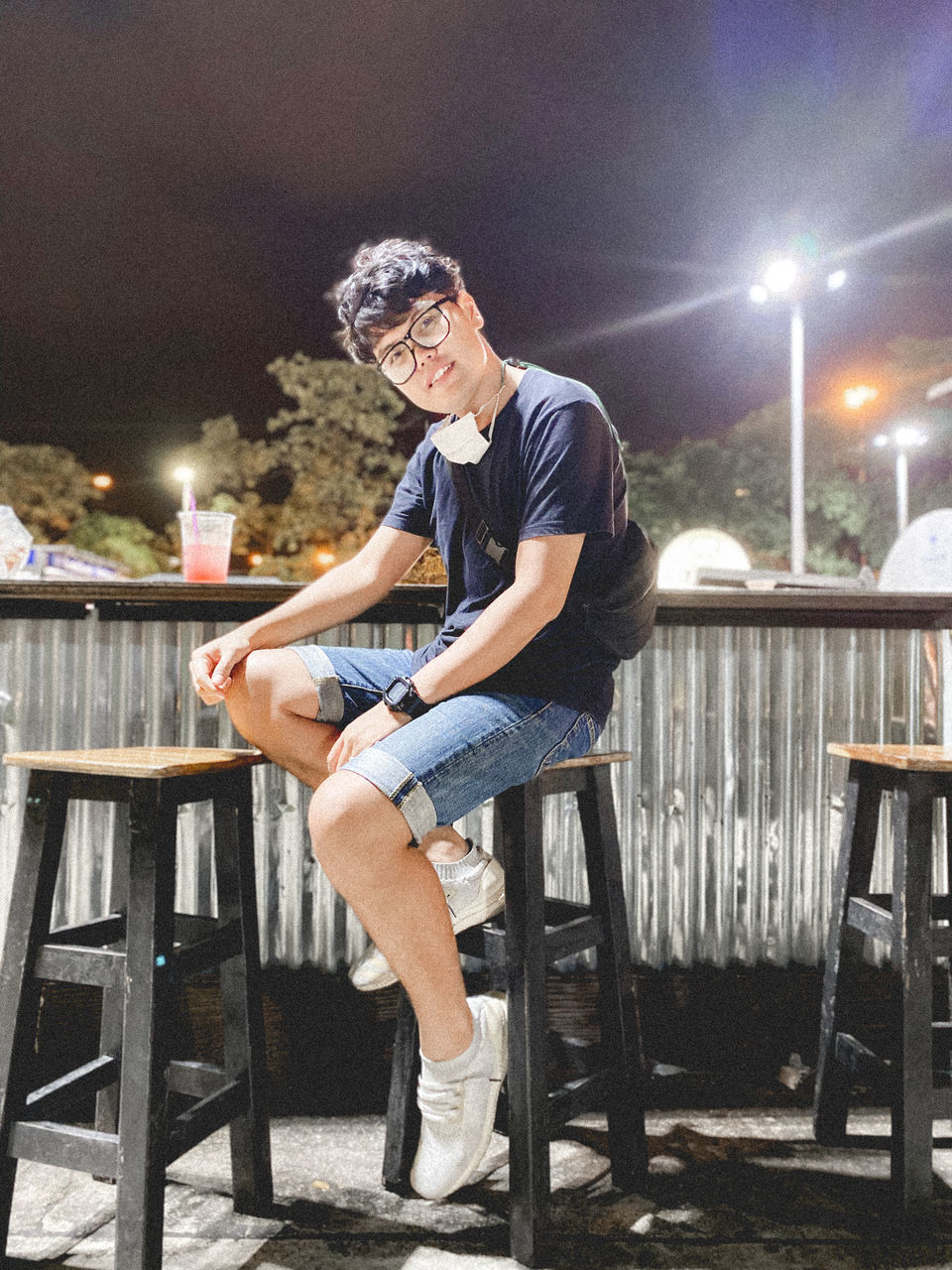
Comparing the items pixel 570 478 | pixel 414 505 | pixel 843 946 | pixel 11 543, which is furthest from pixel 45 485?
pixel 843 946

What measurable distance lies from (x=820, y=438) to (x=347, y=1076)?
69.6 feet

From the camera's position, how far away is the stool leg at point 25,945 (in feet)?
6.35

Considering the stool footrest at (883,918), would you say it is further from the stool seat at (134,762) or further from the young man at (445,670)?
the stool seat at (134,762)

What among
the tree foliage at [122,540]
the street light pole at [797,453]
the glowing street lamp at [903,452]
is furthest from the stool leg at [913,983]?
the tree foliage at [122,540]

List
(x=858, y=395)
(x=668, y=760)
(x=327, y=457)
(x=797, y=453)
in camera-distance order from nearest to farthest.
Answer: (x=668, y=760) → (x=797, y=453) → (x=858, y=395) → (x=327, y=457)

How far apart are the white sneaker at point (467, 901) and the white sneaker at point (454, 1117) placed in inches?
11.0

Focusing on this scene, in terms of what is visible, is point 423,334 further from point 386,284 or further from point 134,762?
point 134,762

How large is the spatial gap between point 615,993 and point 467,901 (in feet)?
1.94

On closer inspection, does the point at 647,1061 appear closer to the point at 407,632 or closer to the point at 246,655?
the point at 407,632

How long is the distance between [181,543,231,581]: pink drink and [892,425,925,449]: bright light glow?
18512mm

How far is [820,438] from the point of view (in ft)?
69.3

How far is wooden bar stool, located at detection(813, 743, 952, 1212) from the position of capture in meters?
2.14

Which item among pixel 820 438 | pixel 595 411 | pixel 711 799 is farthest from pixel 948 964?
pixel 820 438

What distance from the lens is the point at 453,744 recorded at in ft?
6.01
